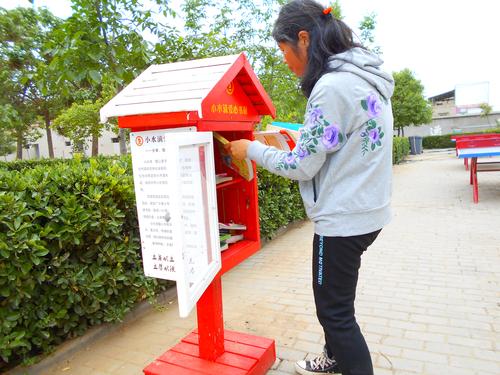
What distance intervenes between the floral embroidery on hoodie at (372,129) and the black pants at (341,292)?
1.29 ft

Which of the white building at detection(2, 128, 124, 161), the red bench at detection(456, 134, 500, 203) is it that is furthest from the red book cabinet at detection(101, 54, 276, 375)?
the white building at detection(2, 128, 124, 161)

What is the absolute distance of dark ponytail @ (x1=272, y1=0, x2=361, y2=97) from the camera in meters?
1.70

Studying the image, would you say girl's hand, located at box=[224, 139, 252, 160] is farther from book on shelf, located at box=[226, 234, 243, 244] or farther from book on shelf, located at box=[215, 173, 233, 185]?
book on shelf, located at box=[226, 234, 243, 244]

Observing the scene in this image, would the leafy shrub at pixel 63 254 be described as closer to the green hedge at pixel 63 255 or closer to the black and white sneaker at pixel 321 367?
the green hedge at pixel 63 255

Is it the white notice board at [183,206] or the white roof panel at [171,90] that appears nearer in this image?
the white notice board at [183,206]

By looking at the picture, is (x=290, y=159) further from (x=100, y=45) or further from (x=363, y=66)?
(x=100, y=45)

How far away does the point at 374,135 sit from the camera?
1.70m

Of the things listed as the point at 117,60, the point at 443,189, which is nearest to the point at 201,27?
the point at 117,60

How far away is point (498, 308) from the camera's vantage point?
10.4ft

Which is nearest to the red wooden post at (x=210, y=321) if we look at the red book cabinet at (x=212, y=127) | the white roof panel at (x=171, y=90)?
the red book cabinet at (x=212, y=127)

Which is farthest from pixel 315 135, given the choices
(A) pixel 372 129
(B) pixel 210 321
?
(B) pixel 210 321

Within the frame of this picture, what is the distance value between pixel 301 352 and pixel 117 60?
3328 millimetres

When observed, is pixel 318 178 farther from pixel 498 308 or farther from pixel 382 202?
pixel 498 308

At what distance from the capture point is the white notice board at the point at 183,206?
179cm
